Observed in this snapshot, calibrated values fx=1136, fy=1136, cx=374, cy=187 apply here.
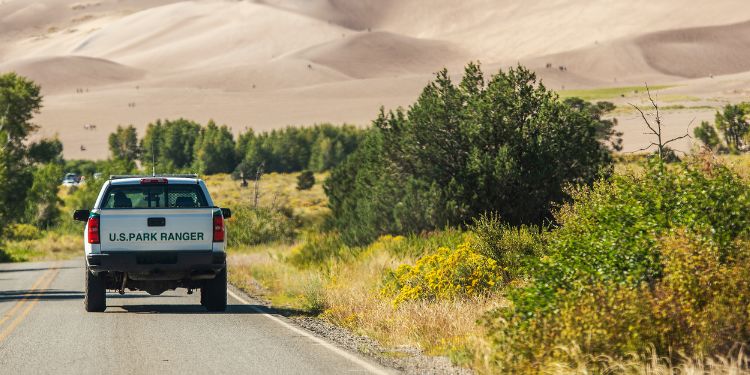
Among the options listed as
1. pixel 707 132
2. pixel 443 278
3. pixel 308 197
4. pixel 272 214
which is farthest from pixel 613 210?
pixel 707 132

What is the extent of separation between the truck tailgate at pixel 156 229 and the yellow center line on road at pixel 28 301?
193 centimetres

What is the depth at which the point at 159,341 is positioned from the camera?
581 inches

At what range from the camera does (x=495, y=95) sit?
32781mm

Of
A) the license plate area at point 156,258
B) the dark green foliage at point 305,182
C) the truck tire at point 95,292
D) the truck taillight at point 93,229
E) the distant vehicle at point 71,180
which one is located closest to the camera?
the truck taillight at point 93,229

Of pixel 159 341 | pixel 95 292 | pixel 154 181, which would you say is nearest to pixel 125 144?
pixel 95 292

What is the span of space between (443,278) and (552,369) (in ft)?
24.2

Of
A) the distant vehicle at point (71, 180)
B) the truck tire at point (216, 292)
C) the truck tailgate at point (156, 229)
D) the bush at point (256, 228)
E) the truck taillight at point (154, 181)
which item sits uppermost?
the truck taillight at point (154, 181)

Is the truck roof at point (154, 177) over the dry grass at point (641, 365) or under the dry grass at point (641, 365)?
over

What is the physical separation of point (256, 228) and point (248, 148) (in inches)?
3161

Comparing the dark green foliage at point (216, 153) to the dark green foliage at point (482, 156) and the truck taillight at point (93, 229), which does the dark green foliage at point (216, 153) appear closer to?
the dark green foliage at point (482, 156)

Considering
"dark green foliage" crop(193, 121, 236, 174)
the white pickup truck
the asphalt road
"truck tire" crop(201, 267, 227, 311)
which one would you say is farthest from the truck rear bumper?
"dark green foliage" crop(193, 121, 236, 174)

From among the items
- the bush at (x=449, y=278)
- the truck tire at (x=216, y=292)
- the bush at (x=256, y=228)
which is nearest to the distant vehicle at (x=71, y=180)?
the bush at (x=256, y=228)

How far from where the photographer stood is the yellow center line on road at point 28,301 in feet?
55.5

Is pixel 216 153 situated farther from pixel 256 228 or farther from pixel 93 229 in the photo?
pixel 93 229
